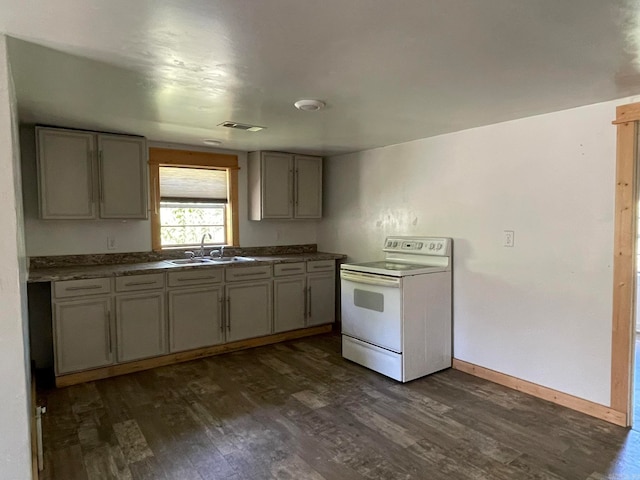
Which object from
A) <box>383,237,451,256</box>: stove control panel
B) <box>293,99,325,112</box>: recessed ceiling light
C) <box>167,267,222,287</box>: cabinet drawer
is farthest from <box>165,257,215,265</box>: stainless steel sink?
<box>293,99,325,112</box>: recessed ceiling light

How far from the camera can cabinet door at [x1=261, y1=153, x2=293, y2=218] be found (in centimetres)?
452

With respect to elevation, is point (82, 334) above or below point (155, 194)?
below

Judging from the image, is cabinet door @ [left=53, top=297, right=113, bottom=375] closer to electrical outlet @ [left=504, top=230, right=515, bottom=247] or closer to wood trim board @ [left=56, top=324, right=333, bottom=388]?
wood trim board @ [left=56, top=324, right=333, bottom=388]

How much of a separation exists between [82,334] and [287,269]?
1.98 metres

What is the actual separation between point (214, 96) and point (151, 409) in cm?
219

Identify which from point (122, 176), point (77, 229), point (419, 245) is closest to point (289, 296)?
point (419, 245)

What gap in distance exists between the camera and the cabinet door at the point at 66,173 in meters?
3.27

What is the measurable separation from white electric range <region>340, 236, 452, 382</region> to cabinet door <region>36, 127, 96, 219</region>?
240cm

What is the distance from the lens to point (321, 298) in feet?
15.3

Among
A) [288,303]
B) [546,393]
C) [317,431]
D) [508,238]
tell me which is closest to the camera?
[317,431]

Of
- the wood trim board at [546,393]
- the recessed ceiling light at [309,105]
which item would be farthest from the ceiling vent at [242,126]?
the wood trim board at [546,393]

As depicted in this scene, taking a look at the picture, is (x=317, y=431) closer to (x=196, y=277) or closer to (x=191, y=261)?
(x=196, y=277)

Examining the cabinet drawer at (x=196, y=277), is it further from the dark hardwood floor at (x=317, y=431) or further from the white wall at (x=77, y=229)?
the dark hardwood floor at (x=317, y=431)

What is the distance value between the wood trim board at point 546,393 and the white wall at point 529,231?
1.8 inches
